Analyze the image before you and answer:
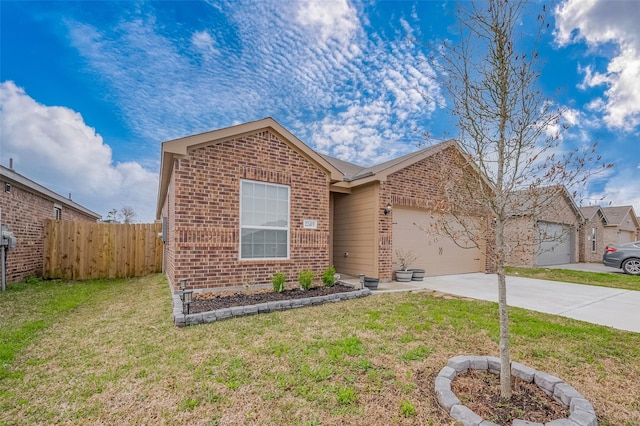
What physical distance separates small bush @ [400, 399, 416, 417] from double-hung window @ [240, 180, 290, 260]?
515cm

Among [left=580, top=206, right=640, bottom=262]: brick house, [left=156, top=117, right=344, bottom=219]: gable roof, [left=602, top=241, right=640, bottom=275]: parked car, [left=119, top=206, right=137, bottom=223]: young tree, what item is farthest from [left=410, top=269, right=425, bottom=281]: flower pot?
[left=119, top=206, right=137, bottom=223]: young tree

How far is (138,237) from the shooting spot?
11.0 m

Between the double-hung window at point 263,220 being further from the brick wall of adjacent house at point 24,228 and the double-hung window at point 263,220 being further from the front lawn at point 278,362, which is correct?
the brick wall of adjacent house at point 24,228

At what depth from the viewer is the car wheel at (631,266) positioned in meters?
12.0

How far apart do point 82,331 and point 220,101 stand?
8.82 metres

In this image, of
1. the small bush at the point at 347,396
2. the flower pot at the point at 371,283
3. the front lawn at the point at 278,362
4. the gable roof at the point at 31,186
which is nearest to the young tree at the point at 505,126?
the front lawn at the point at 278,362

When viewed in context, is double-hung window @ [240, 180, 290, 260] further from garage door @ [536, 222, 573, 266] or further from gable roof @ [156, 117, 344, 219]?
garage door @ [536, 222, 573, 266]

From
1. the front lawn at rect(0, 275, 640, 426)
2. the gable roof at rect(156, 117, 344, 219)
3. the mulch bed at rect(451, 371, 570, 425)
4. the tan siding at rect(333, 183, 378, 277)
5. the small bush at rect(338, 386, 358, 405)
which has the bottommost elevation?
the front lawn at rect(0, 275, 640, 426)

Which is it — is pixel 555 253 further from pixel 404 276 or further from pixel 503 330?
pixel 503 330

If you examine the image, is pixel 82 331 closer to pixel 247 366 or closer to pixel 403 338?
pixel 247 366

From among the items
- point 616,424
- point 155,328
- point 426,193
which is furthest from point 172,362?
point 426,193

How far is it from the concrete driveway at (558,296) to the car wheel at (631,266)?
5719 millimetres

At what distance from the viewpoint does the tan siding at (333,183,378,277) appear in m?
9.14

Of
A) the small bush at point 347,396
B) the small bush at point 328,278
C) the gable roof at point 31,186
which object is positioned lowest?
the small bush at point 347,396
